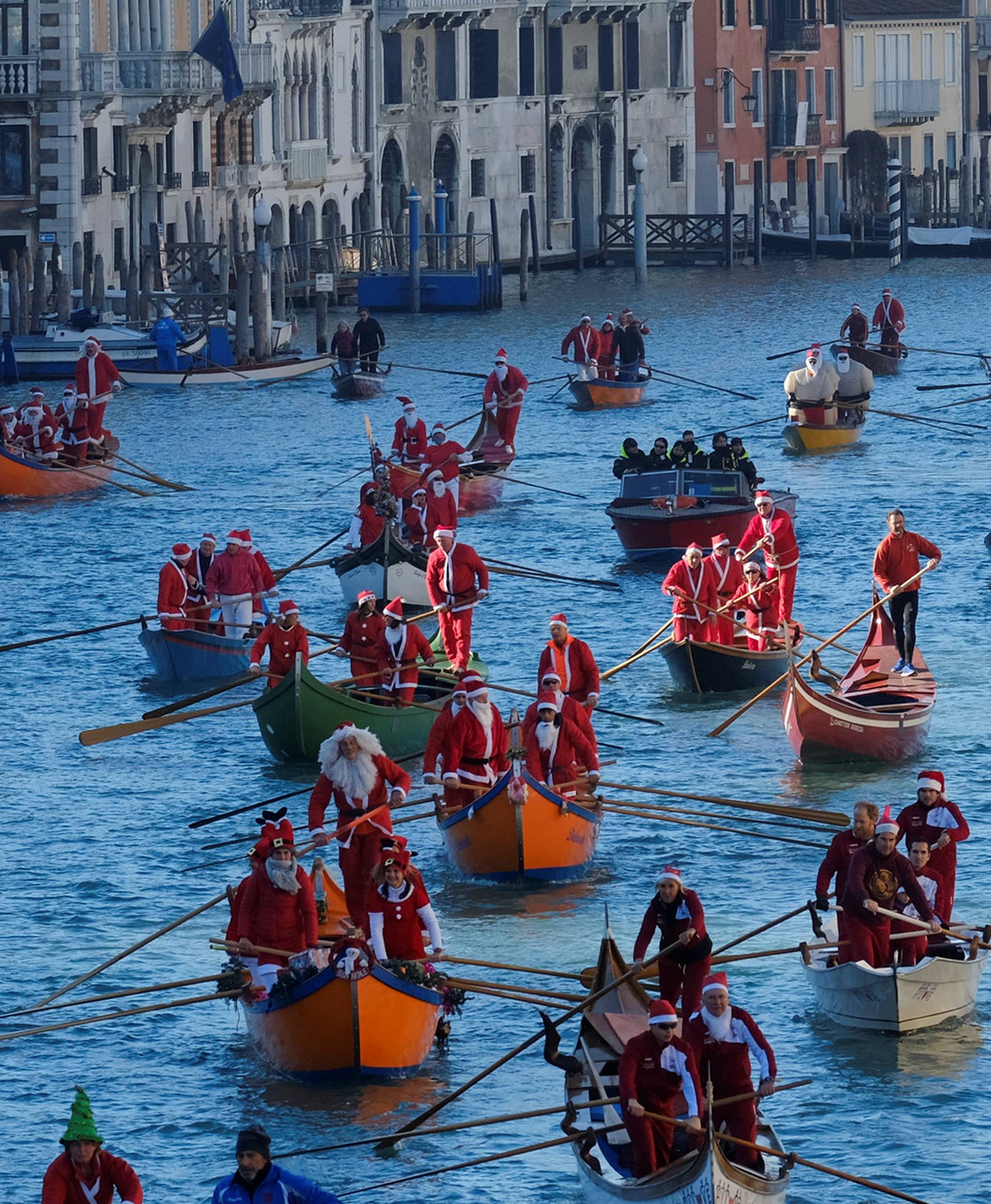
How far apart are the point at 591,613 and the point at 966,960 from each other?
15.2 m

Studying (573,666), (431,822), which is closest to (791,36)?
(431,822)

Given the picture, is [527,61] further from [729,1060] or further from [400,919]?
[729,1060]

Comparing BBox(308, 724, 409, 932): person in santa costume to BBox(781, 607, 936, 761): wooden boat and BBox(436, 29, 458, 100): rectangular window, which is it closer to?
BBox(781, 607, 936, 761): wooden boat

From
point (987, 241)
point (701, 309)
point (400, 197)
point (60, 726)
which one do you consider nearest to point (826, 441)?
point (60, 726)

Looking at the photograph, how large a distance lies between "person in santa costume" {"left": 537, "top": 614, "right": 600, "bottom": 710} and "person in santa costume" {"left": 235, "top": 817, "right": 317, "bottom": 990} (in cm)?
512

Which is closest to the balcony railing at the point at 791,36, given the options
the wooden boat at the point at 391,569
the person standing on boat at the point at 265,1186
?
the wooden boat at the point at 391,569

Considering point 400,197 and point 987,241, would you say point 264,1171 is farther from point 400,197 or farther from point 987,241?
point 987,241

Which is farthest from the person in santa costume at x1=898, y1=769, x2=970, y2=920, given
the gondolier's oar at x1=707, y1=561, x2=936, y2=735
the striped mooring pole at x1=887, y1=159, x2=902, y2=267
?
the striped mooring pole at x1=887, y1=159, x2=902, y2=267

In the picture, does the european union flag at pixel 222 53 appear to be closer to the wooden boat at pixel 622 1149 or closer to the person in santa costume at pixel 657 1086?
the wooden boat at pixel 622 1149

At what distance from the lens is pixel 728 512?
32.6 m

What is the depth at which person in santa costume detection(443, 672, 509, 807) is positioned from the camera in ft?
65.7

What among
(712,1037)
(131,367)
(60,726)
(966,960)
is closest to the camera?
(712,1037)

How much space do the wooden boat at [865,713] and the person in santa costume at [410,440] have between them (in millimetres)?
11792

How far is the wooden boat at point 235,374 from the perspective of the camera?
175 ft
